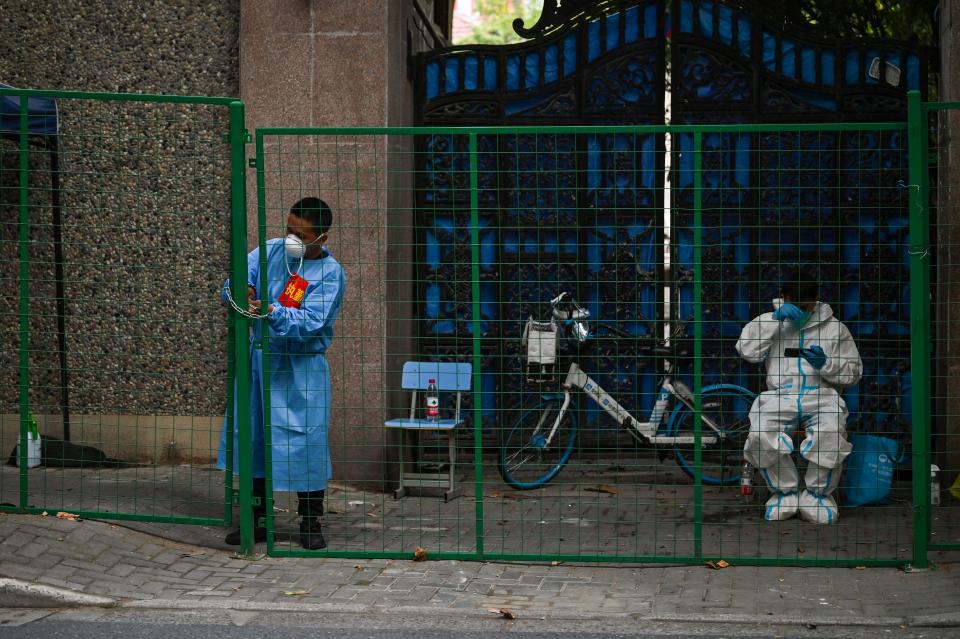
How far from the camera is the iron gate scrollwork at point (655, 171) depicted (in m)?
8.71

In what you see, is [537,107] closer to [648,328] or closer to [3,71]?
[648,328]

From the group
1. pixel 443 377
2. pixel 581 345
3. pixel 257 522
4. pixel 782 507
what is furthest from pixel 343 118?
pixel 782 507

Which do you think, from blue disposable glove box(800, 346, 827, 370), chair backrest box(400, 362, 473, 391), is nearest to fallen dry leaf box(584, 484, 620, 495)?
chair backrest box(400, 362, 473, 391)

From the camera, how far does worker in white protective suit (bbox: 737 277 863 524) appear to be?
718 cm

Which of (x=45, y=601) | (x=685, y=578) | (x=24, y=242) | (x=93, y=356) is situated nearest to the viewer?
(x=45, y=601)

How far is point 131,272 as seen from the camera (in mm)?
8906

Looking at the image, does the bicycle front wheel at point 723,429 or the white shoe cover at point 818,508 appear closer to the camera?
the white shoe cover at point 818,508

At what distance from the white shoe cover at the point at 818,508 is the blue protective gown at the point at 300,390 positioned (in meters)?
2.79

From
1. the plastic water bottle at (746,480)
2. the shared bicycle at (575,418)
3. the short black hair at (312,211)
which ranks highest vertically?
the short black hair at (312,211)

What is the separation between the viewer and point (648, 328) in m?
8.98

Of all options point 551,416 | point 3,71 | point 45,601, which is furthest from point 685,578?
point 3,71

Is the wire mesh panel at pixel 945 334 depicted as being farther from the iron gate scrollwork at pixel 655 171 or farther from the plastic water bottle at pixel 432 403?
the plastic water bottle at pixel 432 403

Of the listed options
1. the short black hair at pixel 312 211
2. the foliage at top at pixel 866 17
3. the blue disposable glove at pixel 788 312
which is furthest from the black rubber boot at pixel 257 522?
the foliage at top at pixel 866 17

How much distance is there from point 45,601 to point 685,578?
9.78 feet
